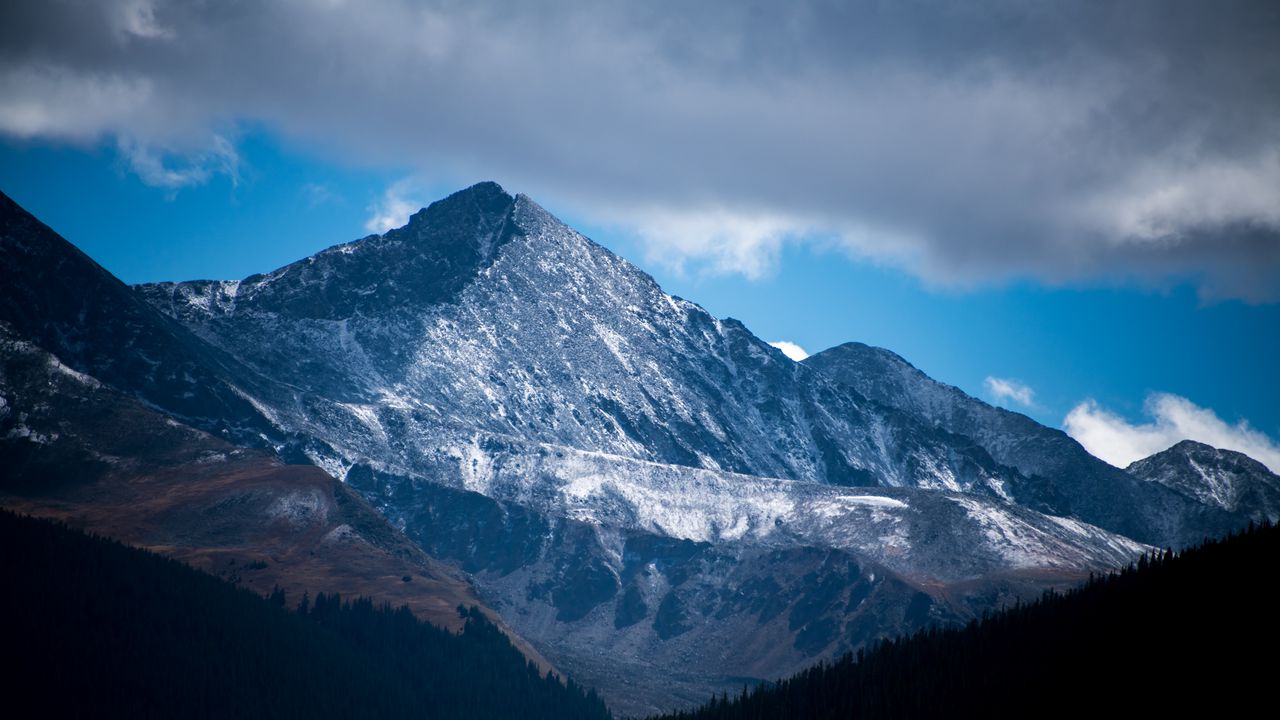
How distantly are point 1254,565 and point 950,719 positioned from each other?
1865 inches

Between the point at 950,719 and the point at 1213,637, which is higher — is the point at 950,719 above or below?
below

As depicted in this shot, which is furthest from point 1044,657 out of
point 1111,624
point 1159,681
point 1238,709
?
point 1238,709

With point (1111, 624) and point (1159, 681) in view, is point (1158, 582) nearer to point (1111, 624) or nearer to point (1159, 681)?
point (1111, 624)

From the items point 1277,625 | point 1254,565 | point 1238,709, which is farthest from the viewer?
point 1254,565

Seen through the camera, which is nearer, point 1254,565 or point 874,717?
point 1254,565

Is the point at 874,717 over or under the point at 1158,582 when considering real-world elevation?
under

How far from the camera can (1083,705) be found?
582ft

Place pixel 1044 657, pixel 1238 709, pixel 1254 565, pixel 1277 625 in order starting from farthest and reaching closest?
pixel 1044 657
pixel 1254 565
pixel 1277 625
pixel 1238 709

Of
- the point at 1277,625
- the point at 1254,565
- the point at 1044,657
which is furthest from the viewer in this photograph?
the point at 1044,657

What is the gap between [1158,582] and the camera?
19788cm

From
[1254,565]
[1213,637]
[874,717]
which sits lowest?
[874,717]

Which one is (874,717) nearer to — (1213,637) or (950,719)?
(950,719)

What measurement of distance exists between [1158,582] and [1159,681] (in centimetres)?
2703

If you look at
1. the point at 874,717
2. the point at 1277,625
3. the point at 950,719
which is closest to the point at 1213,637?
the point at 1277,625
